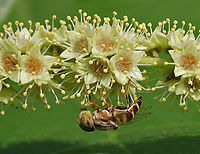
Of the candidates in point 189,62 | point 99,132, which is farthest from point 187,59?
point 99,132

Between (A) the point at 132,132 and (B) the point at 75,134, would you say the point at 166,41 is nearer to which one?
(A) the point at 132,132

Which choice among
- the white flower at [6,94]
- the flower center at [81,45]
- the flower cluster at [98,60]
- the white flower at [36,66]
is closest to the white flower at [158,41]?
the flower cluster at [98,60]

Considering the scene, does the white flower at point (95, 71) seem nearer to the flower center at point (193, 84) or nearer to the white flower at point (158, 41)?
the white flower at point (158, 41)

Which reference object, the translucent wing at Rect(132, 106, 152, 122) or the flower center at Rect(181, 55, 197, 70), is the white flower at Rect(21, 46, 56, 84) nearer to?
the translucent wing at Rect(132, 106, 152, 122)

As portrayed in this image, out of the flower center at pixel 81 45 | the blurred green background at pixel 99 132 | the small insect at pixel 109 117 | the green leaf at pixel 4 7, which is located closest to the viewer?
the flower center at pixel 81 45

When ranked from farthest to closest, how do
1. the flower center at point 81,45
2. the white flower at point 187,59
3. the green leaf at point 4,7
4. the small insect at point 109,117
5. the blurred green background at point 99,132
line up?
the green leaf at point 4,7
the blurred green background at point 99,132
the small insect at point 109,117
the flower center at point 81,45
the white flower at point 187,59

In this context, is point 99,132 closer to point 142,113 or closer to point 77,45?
point 142,113
